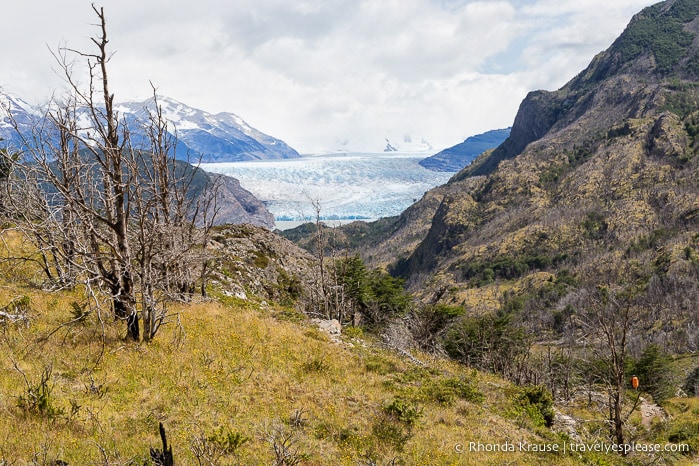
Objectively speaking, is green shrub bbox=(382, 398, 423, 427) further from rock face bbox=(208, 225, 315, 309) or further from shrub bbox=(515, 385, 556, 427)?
rock face bbox=(208, 225, 315, 309)

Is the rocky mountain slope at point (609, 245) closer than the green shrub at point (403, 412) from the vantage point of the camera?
No

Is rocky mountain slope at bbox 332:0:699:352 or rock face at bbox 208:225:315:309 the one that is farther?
rocky mountain slope at bbox 332:0:699:352

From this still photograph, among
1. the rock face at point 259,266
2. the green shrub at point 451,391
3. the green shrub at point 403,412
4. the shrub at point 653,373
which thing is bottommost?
the shrub at point 653,373

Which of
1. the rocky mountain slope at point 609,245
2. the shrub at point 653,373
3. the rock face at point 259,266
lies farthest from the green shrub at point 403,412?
the rocky mountain slope at point 609,245

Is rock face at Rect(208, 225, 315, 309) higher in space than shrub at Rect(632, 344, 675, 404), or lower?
higher

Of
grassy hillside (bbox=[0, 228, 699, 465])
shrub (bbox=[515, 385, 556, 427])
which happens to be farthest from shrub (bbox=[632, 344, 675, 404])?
shrub (bbox=[515, 385, 556, 427])

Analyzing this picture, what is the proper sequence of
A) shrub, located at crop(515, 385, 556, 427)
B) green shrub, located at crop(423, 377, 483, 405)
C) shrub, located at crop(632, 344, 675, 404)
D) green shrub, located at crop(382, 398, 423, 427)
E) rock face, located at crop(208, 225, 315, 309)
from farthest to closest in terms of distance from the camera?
shrub, located at crop(632, 344, 675, 404) < rock face, located at crop(208, 225, 315, 309) < shrub, located at crop(515, 385, 556, 427) < green shrub, located at crop(423, 377, 483, 405) < green shrub, located at crop(382, 398, 423, 427)

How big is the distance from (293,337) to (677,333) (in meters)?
116

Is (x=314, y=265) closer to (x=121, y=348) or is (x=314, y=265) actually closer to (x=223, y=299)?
(x=223, y=299)

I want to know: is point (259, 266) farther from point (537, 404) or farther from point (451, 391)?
point (537, 404)

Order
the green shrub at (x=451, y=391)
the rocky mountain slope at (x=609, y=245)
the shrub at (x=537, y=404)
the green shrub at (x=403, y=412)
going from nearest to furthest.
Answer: the green shrub at (x=403, y=412) < the green shrub at (x=451, y=391) < the shrub at (x=537, y=404) < the rocky mountain slope at (x=609, y=245)

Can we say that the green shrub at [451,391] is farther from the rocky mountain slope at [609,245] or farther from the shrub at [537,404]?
the rocky mountain slope at [609,245]

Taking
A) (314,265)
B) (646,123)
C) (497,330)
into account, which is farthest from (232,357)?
(646,123)

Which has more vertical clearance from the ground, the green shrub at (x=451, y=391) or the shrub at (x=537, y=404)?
the green shrub at (x=451, y=391)
